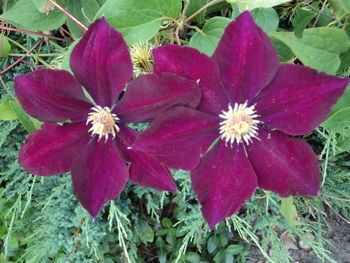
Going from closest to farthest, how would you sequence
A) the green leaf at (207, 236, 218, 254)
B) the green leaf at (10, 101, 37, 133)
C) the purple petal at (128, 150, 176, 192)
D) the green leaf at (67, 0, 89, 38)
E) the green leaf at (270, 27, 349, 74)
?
1. the green leaf at (270, 27, 349, 74)
2. the purple petal at (128, 150, 176, 192)
3. the green leaf at (10, 101, 37, 133)
4. the green leaf at (67, 0, 89, 38)
5. the green leaf at (207, 236, 218, 254)

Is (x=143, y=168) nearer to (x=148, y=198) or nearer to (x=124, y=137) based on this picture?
(x=124, y=137)

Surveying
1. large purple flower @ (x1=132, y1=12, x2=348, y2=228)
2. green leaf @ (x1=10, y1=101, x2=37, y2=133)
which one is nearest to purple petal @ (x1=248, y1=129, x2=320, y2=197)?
large purple flower @ (x1=132, y1=12, x2=348, y2=228)

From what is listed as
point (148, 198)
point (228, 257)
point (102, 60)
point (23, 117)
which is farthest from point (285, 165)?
point (228, 257)

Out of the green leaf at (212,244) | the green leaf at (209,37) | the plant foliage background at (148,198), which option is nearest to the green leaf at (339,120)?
the plant foliage background at (148,198)

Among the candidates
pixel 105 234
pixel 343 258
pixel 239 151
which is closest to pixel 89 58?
pixel 239 151

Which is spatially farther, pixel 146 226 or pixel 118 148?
pixel 146 226

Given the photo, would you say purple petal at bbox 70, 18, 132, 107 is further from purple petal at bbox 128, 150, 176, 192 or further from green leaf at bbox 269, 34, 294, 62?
green leaf at bbox 269, 34, 294, 62

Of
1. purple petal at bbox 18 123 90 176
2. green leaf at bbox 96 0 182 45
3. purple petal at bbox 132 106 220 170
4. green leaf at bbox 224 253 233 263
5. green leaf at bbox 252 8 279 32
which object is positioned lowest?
green leaf at bbox 224 253 233 263

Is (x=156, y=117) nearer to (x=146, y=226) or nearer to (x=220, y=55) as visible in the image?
(x=220, y=55)
